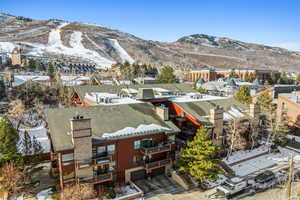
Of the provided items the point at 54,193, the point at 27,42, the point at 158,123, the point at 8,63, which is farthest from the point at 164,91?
the point at 27,42

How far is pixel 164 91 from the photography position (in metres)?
40.8

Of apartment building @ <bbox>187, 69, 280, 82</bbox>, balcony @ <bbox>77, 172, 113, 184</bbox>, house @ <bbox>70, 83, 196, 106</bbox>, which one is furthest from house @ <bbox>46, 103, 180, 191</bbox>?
apartment building @ <bbox>187, 69, 280, 82</bbox>

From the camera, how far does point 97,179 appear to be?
21.6 metres

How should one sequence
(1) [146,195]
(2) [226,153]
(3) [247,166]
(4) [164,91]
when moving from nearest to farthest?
(1) [146,195], (3) [247,166], (2) [226,153], (4) [164,91]

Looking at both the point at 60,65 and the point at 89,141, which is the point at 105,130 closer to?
the point at 89,141

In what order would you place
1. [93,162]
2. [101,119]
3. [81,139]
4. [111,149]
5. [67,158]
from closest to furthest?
1. [81,139]
2. [67,158]
3. [93,162]
4. [111,149]
5. [101,119]

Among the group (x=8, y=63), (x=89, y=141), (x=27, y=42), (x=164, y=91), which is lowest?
(x=89, y=141)

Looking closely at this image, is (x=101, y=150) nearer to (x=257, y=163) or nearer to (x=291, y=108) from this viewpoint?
(x=257, y=163)

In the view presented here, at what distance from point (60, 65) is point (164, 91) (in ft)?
308

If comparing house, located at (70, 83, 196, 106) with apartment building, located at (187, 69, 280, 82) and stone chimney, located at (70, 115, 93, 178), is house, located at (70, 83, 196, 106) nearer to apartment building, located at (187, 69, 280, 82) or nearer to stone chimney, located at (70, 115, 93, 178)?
stone chimney, located at (70, 115, 93, 178)

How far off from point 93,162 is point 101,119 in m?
5.67

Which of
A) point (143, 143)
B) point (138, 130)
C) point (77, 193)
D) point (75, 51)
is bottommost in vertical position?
point (77, 193)

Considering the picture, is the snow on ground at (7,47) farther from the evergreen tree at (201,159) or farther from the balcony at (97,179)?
the evergreen tree at (201,159)

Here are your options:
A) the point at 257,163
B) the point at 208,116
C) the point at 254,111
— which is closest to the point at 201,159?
the point at 208,116
